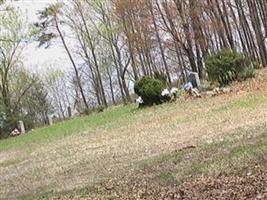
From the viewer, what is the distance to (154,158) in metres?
8.31

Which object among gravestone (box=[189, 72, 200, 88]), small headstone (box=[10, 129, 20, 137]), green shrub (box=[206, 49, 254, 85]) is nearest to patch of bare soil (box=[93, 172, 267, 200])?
green shrub (box=[206, 49, 254, 85])

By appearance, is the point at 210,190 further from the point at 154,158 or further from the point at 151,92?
the point at 151,92

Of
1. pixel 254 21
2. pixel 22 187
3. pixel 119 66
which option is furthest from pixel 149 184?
pixel 119 66

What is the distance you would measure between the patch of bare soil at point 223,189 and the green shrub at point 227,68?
14.0 meters

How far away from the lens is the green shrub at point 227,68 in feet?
64.5

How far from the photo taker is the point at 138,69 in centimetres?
4244

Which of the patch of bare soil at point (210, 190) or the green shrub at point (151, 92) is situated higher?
the green shrub at point (151, 92)

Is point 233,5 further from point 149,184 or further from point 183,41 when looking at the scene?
point 149,184

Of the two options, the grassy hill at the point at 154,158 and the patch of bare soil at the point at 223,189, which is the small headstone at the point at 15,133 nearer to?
the grassy hill at the point at 154,158

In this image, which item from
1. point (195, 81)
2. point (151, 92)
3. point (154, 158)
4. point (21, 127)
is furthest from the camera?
point (21, 127)

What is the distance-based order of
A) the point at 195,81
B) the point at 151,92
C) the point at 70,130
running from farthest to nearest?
the point at 195,81
the point at 151,92
the point at 70,130

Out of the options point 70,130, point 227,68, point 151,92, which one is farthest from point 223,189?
point 151,92

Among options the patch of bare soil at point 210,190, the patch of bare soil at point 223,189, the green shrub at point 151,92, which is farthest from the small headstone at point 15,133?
the patch of bare soil at point 223,189

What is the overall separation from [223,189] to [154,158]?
2.90 metres
